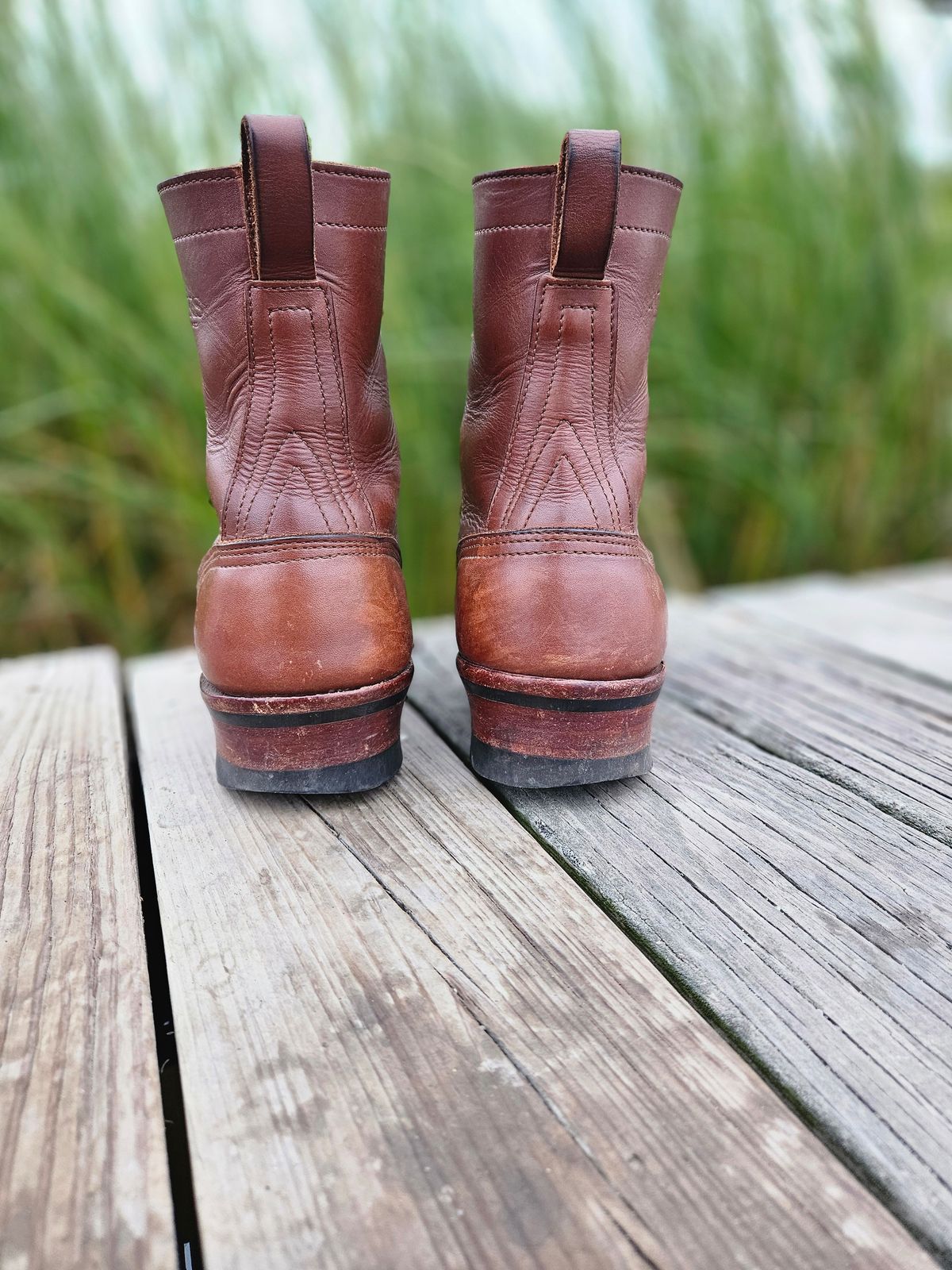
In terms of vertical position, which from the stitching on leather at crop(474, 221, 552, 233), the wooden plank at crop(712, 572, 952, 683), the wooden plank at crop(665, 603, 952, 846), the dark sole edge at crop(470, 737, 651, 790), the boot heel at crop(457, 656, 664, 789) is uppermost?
the stitching on leather at crop(474, 221, 552, 233)

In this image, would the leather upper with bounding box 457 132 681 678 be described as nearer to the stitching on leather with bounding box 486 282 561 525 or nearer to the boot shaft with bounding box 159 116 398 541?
the stitching on leather with bounding box 486 282 561 525

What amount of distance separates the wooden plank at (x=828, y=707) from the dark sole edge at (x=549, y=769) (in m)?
0.20

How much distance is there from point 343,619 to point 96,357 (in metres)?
1.04

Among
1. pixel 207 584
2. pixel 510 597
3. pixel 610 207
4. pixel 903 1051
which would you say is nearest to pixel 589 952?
pixel 903 1051

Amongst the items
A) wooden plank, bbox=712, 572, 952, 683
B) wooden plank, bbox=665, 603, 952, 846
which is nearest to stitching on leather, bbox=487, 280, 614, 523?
wooden plank, bbox=665, 603, 952, 846

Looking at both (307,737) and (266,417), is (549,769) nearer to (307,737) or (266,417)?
(307,737)

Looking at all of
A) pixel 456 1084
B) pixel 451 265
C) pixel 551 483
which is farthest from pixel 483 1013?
pixel 451 265

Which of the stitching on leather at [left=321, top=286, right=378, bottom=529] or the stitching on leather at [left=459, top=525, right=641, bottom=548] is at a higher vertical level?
the stitching on leather at [left=321, top=286, right=378, bottom=529]

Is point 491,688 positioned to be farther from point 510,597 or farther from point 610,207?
point 610,207

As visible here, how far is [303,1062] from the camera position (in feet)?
1.87

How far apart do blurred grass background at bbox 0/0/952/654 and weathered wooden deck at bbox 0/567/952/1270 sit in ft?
2.67

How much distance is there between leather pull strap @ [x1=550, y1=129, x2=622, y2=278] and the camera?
31.2 inches

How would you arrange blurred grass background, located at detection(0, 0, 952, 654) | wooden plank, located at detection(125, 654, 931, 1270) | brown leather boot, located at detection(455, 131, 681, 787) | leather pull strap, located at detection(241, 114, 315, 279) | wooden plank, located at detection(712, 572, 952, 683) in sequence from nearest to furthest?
1. wooden plank, located at detection(125, 654, 931, 1270)
2. leather pull strap, located at detection(241, 114, 315, 279)
3. brown leather boot, located at detection(455, 131, 681, 787)
4. wooden plank, located at detection(712, 572, 952, 683)
5. blurred grass background, located at detection(0, 0, 952, 654)

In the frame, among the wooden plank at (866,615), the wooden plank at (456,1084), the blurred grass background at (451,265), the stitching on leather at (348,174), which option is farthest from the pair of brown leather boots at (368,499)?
the blurred grass background at (451,265)
